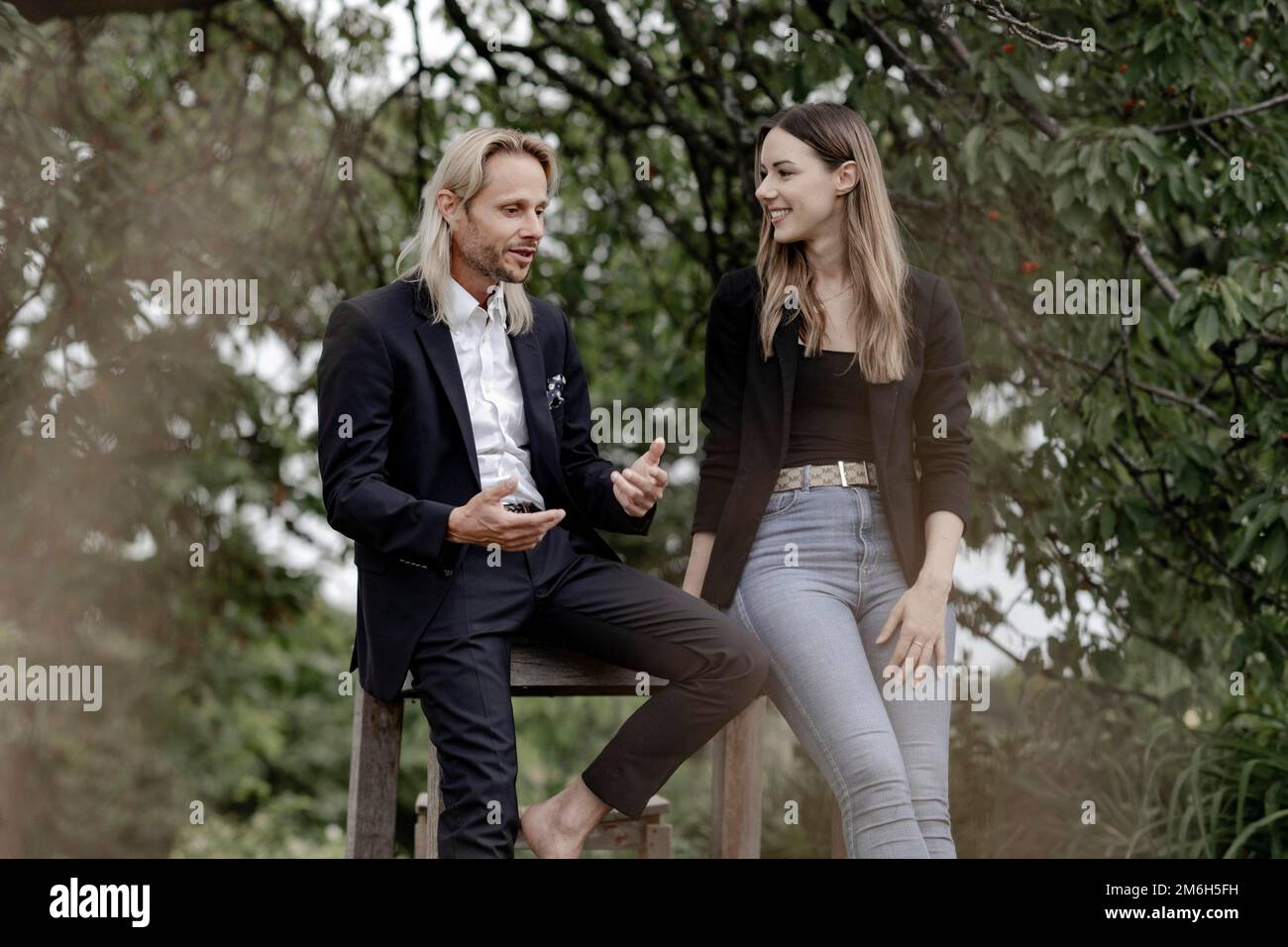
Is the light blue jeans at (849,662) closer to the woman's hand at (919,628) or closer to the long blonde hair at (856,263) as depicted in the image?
the woman's hand at (919,628)

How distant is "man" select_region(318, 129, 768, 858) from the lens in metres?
2.60

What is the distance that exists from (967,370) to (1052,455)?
1424 millimetres

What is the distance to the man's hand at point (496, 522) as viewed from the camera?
2.48 m

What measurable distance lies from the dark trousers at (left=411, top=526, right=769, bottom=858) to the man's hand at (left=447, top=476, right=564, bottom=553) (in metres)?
0.18

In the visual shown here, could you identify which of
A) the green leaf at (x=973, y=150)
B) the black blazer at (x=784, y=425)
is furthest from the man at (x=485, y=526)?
the green leaf at (x=973, y=150)

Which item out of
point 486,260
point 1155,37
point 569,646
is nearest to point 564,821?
point 569,646

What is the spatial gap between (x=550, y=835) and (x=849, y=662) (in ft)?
2.23
